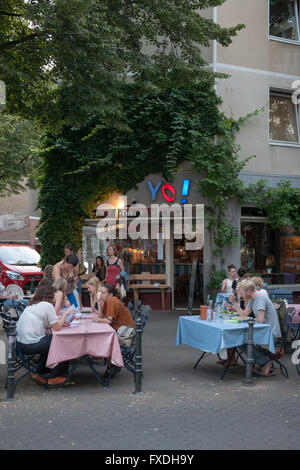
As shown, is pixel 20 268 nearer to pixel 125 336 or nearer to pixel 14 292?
pixel 14 292

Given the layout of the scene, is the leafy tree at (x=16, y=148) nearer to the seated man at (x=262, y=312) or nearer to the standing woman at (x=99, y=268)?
the standing woman at (x=99, y=268)

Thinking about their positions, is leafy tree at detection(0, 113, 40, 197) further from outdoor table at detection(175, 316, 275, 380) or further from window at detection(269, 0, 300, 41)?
outdoor table at detection(175, 316, 275, 380)

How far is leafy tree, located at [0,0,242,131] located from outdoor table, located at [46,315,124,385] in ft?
16.8

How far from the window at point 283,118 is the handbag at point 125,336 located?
9845 millimetres

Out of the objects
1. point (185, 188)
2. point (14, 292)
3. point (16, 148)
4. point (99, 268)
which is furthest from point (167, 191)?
point (16, 148)

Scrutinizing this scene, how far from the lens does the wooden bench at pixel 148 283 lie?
1486 cm

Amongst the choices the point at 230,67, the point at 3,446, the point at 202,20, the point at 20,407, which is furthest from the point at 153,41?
the point at 3,446

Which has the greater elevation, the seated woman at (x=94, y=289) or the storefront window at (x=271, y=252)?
the storefront window at (x=271, y=252)

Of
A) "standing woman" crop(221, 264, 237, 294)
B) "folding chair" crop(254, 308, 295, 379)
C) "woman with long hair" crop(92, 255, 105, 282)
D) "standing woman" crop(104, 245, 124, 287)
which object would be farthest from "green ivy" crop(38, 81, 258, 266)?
"folding chair" crop(254, 308, 295, 379)

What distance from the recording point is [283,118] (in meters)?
15.6

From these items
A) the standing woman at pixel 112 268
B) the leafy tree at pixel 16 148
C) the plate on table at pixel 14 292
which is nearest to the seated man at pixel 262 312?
the standing woman at pixel 112 268

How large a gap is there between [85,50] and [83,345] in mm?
5910

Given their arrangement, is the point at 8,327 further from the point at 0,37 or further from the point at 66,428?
the point at 0,37

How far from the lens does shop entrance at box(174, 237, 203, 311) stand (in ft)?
49.6
